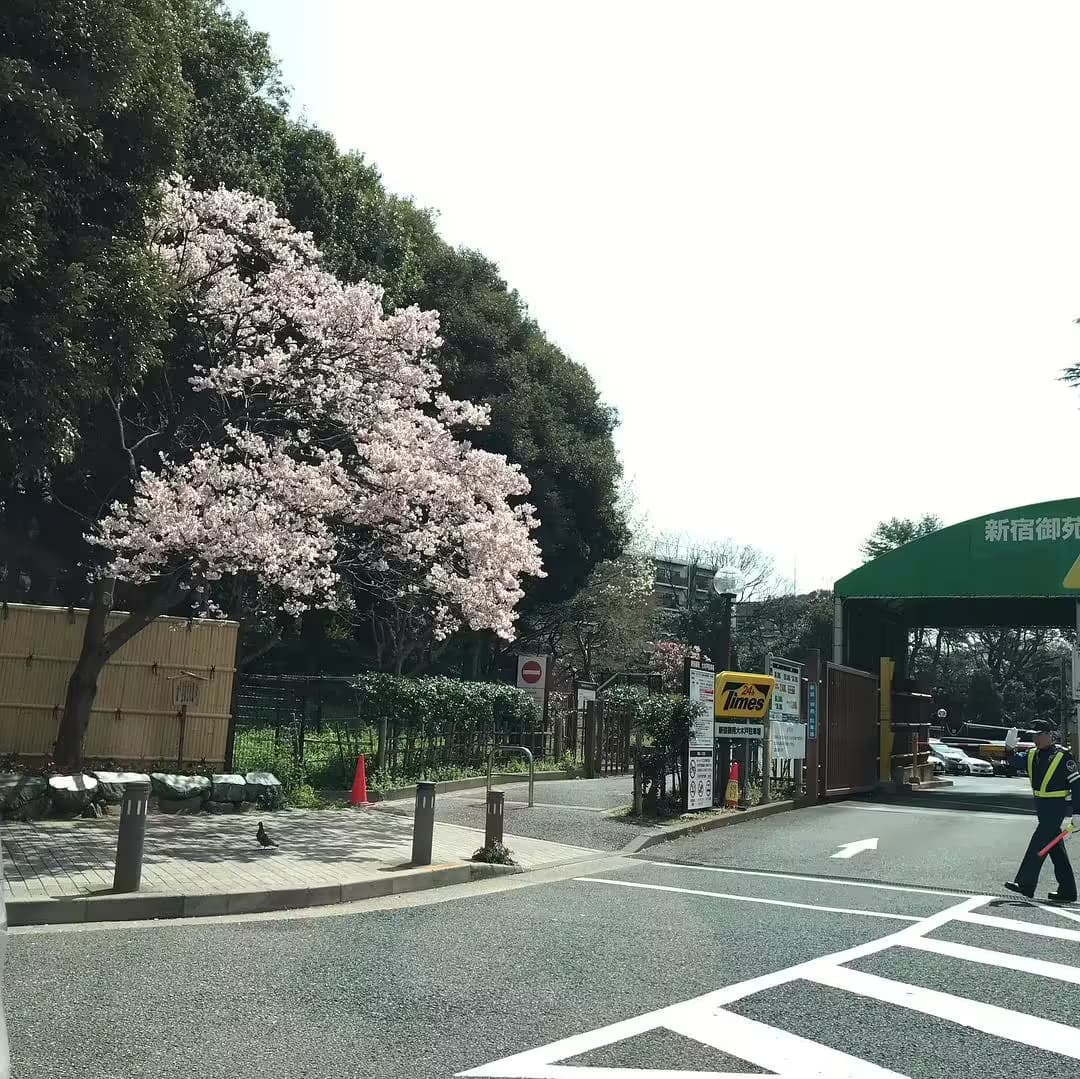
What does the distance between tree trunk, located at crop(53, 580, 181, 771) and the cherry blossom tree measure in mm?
22

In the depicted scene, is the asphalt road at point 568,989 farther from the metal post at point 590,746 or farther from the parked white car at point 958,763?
the parked white car at point 958,763

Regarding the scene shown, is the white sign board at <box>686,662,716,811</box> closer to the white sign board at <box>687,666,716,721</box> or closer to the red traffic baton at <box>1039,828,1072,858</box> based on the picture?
the white sign board at <box>687,666,716,721</box>

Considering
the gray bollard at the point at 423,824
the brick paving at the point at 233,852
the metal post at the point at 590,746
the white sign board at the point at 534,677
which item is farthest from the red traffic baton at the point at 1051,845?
the metal post at the point at 590,746

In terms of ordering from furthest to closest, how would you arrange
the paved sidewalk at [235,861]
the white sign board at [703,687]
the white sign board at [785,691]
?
the white sign board at [785,691]
the white sign board at [703,687]
the paved sidewalk at [235,861]

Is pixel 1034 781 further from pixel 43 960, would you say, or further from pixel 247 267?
pixel 247 267

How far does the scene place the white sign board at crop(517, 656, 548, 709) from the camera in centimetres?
2295

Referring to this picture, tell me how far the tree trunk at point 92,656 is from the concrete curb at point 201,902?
6137mm

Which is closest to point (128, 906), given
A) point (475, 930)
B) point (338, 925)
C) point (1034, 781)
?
point (338, 925)

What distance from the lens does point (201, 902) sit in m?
8.55

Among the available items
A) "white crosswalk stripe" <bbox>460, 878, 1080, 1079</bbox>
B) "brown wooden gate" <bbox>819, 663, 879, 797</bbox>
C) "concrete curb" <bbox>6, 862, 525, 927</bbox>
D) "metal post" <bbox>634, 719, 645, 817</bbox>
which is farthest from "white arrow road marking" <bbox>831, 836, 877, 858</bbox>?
"brown wooden gate" <bbox>819, 663, 879, 797</bbox>

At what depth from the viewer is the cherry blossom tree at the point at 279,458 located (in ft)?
48.5

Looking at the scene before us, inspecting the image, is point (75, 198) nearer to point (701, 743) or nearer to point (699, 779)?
point (701, 743)

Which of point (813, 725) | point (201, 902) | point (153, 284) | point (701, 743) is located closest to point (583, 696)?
point (813, 725)

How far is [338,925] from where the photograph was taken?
8156 millimetres
